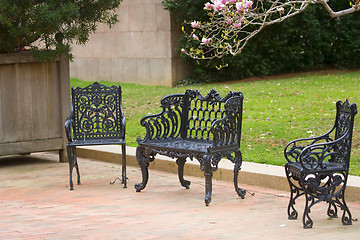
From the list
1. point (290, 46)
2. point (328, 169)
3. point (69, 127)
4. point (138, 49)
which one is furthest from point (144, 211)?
point (138, 49)

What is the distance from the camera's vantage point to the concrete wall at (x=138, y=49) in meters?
18.7

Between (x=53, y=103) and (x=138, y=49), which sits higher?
(x=138, y=49)

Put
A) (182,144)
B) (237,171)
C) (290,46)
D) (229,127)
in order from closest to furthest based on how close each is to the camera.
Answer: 1. (229,127)
2. (237,171)
3. (182,144)
4. (290,46)

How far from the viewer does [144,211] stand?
271 inches

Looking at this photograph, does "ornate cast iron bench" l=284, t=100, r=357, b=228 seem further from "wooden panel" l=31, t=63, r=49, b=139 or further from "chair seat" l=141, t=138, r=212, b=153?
"wooden panel" l=31, t=63, r=49, b=139

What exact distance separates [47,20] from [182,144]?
2.87m

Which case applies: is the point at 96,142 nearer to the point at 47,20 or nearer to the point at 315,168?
the point at 47,20

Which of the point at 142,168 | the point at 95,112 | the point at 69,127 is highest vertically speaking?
the point at 95,112

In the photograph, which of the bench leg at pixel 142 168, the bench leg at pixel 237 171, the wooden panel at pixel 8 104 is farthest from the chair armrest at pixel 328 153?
the wooden panel at pixel 8 104

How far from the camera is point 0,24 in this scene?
9.32 meters

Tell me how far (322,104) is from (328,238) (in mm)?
7481

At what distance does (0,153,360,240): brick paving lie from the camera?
5926mm

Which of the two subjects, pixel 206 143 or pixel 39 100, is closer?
pixel 206 143

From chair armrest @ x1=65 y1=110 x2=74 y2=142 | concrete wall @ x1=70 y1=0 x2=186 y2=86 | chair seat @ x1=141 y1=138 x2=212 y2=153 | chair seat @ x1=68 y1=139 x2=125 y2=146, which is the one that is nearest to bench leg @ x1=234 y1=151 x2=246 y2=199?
chair seat @ x1=141 y1=138 x2=212 y2=153
